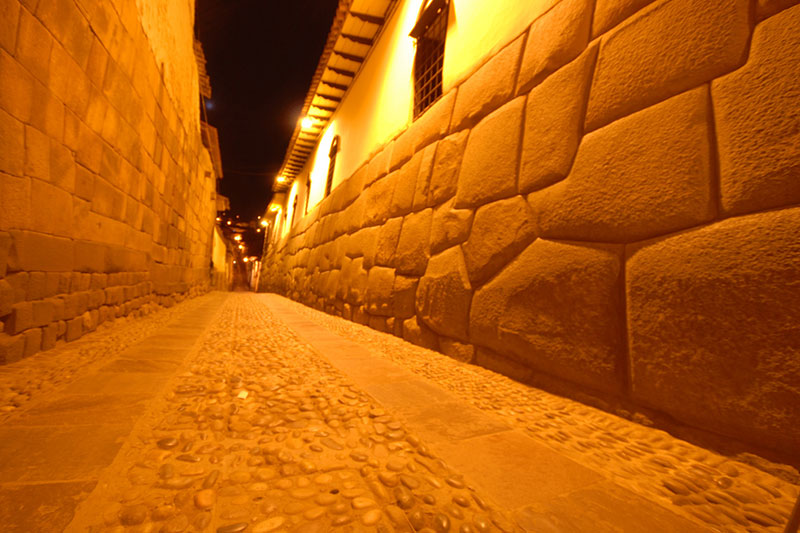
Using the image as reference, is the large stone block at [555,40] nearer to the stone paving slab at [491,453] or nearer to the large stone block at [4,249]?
the stone paving slab at [491,453]

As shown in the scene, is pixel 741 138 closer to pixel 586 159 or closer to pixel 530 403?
pixel 586 159

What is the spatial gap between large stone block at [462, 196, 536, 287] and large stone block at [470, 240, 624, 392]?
96 millimetres

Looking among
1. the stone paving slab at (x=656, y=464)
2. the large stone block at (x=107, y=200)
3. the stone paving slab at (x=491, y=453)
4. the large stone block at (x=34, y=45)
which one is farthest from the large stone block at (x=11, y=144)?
the stone paving slab at (x=656, y=464)

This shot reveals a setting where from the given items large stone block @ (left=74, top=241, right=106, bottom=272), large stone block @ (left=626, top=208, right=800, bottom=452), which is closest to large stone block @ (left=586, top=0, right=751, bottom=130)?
large stone block @ (left=626, top=208, right=800, bottom=452)

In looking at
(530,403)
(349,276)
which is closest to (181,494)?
(530,403)

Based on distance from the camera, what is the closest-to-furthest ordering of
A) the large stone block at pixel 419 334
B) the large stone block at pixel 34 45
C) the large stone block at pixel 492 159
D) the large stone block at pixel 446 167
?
the large stone block at pixel 34 45, the large stone block at pixel 492 159, the large stone block at pixel 419 334, the large stone block at pixel 446 167

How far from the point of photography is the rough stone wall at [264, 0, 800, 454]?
109 centimetres

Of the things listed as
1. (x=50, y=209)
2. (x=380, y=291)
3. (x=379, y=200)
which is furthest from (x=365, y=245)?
→ (x=50, y=209)

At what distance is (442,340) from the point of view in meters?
2.68

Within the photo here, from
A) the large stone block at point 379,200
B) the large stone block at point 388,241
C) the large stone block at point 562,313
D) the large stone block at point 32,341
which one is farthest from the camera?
the large stone block at point 379,200

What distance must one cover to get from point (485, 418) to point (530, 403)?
1.24 feet

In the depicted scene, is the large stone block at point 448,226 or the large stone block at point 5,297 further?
the large stone block at point 448,226

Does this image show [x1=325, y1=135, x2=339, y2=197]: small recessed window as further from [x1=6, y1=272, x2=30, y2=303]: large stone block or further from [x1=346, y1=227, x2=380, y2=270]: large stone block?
[x1=6, y1=272, x2=30, y2=303]: large stone block

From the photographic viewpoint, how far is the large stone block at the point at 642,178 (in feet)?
4.27
